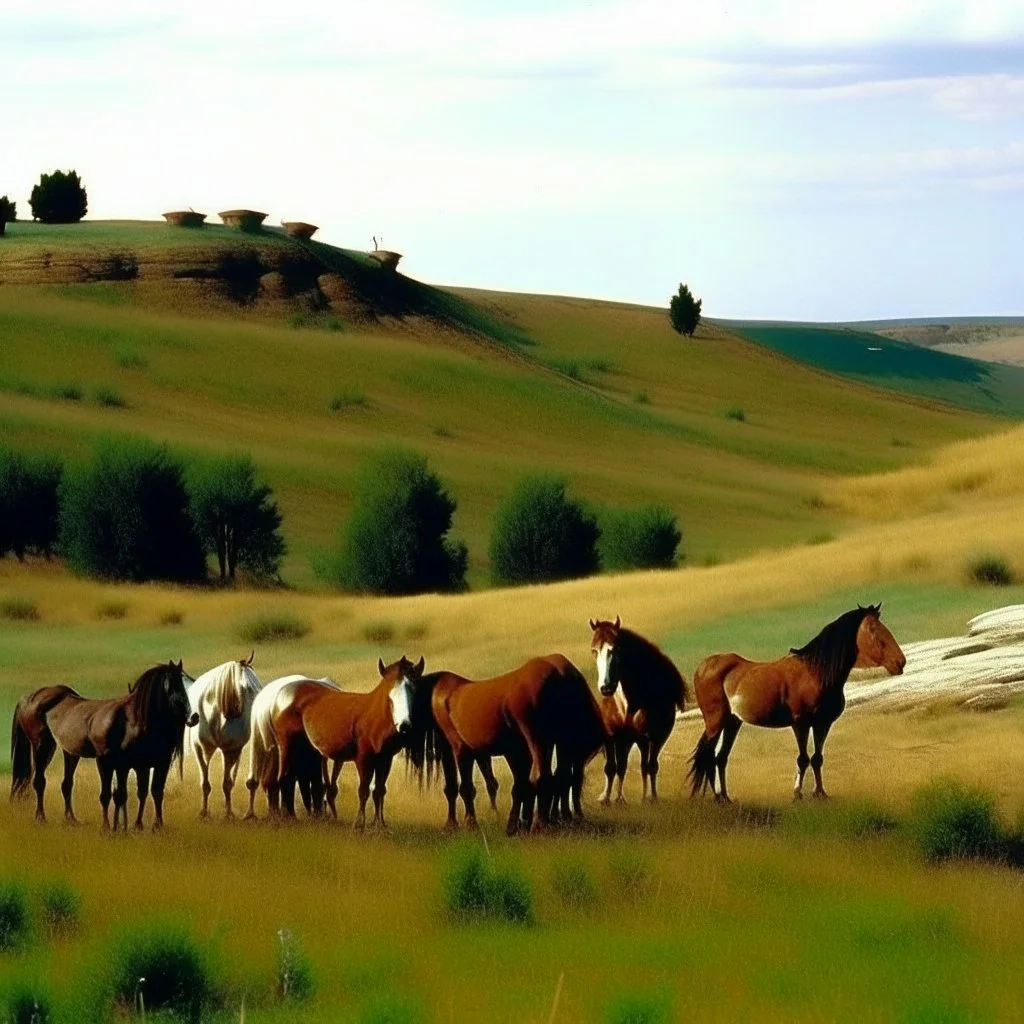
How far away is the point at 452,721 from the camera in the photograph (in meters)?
17.4

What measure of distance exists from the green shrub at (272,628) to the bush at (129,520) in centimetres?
1780

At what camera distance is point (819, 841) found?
17.2 meters

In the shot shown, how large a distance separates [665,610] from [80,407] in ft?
176

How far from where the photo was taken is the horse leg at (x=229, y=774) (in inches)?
721

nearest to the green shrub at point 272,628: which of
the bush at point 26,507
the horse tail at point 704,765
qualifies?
the bush at point 26,507

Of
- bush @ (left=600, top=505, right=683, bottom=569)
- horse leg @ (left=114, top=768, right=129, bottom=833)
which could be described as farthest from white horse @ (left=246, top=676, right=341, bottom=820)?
bush @ (left=600, top=505, right=683, bottom=569)

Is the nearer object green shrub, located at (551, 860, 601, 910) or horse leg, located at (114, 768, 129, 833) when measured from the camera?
green shrub, located at (551, 860, 601, 910)

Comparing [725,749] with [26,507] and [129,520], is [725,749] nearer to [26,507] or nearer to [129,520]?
[129,520]

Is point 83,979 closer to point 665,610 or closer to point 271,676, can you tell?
point 271,676

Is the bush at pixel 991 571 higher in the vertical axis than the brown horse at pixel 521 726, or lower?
lower

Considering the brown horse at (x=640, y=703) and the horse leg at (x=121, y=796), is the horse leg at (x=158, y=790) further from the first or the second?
the brown horse at (x=640, y=703)

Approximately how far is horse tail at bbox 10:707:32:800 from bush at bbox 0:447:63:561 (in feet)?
151

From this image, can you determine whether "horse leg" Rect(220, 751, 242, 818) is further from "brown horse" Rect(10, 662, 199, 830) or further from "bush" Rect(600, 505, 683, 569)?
"bush" Rect(600, 505, 683, 569)

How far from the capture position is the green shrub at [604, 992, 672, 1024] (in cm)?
1034
